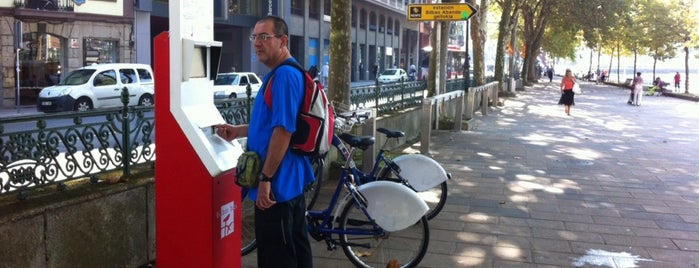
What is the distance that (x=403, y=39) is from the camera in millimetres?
60500

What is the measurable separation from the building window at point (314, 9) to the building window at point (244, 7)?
536 centimetres

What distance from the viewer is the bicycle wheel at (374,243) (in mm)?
4496

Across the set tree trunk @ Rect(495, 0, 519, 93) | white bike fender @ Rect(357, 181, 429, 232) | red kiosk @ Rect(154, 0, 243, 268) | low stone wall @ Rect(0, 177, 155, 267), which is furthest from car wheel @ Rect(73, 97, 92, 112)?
tree trunk @ Rect(495, 0, 519, 93)

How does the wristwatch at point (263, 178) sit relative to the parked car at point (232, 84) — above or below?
below

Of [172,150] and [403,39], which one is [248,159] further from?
[403,39]

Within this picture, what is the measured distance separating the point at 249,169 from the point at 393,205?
5.24 ft

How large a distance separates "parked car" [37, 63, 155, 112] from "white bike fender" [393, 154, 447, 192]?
43.8ft

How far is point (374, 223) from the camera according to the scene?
4.45m

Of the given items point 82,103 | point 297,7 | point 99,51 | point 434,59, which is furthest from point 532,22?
point 82,103

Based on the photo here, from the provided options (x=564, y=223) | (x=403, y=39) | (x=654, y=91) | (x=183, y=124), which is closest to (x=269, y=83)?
(x=183, y=124)

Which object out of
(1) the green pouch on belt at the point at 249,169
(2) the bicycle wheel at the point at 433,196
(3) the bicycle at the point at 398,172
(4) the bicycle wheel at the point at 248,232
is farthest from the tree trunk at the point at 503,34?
(1) the green pouch on belt at the point at 249,169

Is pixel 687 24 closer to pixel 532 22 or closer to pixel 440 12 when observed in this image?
pixel 532 22

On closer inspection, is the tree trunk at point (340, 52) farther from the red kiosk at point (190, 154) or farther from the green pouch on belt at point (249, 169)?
the green pouch on belt at point (249, 169)

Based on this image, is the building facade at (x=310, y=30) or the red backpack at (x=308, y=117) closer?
the red backpack at (x=308, y=117)
